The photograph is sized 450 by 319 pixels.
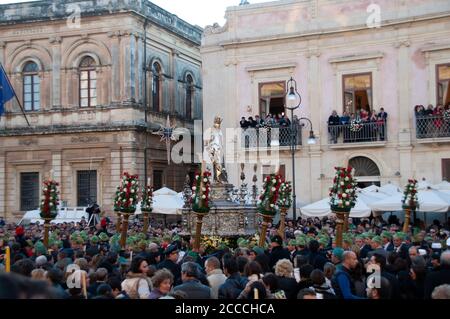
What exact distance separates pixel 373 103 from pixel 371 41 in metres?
2.52

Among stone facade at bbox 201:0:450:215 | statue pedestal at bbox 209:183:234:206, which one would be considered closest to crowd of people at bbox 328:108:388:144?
stone facade at bbox 201:0:450:215

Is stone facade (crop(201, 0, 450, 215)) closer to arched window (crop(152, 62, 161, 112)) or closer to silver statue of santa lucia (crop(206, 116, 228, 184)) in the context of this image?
arched window (crop(152, 62, 161, 112))

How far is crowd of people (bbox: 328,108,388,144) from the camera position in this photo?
2758 cm

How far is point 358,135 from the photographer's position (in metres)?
28.0

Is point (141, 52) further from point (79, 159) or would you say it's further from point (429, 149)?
point (429, 149)

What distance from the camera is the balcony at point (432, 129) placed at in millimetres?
26281

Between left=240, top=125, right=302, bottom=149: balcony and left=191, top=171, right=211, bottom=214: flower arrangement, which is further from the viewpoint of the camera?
left=240, top=125, right=302, bottom=149: balcony

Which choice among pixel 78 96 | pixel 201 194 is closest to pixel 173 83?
pixel 78 96

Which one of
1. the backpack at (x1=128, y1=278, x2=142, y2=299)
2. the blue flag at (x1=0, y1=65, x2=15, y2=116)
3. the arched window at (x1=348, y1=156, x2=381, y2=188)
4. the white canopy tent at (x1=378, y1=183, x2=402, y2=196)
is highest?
the blue flag at (x1=0, y1=65, x2=15, y2=116)

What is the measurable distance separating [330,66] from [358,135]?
3255mm

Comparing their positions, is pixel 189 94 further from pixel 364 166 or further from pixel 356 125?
pixel 364 166

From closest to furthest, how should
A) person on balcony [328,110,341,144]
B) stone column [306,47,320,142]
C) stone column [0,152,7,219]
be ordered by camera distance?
person on balcony [328,110,341,144]
stone column [306,47,320,142]
stone column [0,152,7,219]

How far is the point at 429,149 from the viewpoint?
26906mm

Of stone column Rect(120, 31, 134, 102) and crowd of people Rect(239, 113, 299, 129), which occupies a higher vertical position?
stone column Rect(120, 31, 134, 102)
